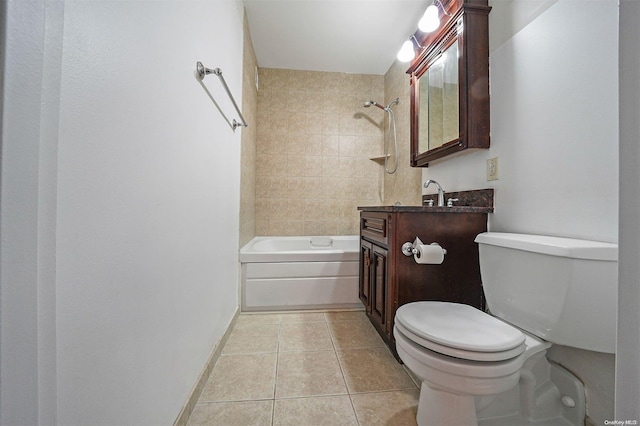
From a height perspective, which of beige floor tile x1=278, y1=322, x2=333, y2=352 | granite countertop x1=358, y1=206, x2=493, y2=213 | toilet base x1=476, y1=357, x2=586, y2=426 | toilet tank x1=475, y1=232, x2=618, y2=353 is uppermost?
granite countertop x1=358, y1=206, x2=493, y2=213

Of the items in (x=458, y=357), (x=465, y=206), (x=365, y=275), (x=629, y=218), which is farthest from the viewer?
(x=365, y=275)

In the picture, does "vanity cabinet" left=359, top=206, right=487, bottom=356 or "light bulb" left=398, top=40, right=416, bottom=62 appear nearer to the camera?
"vanity cabinet" left=359, top=206, right=487, bottom=356

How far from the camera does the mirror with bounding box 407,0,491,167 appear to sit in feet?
4.45

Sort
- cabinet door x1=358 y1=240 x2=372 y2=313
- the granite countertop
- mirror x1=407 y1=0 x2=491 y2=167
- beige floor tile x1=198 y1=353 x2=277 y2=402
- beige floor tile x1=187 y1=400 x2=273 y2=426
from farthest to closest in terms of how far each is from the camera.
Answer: cabinet door x1=358 y1=240 x2=372 y2=313 < mirror x1=407 y1=0 x2=491 y2=167 < the granite countertop < beige floor tile x1=198 y1=353 x2=277 y2=402 < beige floor tile x1=187 y1=400 x2=273 y2=426

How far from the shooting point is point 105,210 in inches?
20.9

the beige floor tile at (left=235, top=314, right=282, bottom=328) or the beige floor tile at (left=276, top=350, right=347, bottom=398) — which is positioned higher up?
the beige floor tile at (left=235, top=314, right=282, bottom=328)

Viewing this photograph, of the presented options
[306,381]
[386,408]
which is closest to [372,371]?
[386,408]

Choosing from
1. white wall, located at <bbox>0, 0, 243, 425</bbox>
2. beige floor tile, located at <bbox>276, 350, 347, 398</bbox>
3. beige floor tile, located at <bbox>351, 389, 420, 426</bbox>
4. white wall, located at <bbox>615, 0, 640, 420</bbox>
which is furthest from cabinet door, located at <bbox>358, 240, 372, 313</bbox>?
white wall, located at <bbox>615, 0, 640, 420</bbox>

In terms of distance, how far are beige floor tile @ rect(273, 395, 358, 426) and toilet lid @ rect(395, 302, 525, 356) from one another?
1.42 feet

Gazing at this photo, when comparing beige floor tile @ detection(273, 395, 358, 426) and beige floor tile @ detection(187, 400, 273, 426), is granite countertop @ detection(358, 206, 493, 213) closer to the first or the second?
beige floor tile @ detection(273, 395, 358, 426)

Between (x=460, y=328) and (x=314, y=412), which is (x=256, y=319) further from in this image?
(x=460, y=328)

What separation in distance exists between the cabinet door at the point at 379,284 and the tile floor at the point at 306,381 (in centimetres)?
19

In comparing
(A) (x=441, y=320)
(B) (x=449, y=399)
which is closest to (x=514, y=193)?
(A) (x=441, y=320)

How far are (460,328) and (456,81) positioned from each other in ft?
4.38
